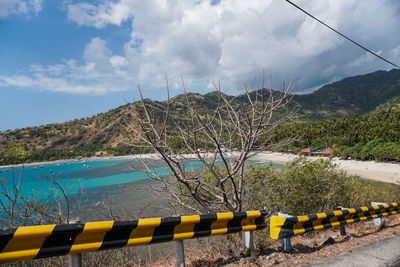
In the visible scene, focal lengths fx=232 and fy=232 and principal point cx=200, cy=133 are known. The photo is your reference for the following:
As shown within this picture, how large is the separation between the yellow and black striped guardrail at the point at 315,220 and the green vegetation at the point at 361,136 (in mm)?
34045

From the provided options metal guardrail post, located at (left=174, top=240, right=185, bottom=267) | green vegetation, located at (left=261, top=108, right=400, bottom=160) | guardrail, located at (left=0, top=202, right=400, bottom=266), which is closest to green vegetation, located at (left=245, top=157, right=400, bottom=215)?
guardrail, located at (left=0, top=202, right=400, bottom=266)

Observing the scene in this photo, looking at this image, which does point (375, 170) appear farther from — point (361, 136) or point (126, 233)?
point (126, 233)

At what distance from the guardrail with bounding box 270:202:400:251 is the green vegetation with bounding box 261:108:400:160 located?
34.3 metres

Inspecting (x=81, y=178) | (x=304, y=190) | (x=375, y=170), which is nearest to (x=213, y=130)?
(x=304, y=190)

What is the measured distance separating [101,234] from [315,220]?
3416 mm

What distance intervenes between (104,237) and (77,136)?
15745cm

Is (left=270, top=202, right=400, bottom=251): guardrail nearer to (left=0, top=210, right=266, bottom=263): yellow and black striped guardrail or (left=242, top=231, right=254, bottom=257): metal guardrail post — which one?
(left=242, top=231, right=254, bottom=257): metal guardrail post

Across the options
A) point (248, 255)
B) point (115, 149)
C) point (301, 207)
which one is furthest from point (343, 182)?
point (115, 149)

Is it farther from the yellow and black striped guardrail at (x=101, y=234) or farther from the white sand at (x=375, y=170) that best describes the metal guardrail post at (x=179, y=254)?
the white sand at (x=375, y=170)

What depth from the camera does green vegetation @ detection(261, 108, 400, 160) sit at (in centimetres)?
4390

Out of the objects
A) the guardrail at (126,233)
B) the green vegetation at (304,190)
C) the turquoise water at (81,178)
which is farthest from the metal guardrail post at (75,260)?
the green vegetation at (304,190)

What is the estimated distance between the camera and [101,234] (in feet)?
7.63

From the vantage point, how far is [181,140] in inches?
193

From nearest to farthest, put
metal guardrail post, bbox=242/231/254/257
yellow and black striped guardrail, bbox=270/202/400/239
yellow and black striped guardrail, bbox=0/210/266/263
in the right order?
1. yellow and black striped guardrail, bbox=0/210/266/263
2. metal guardrail post, bbox=242/231/254/257
3. yellow and black striped guardrail, bbox=270/202/400/239
